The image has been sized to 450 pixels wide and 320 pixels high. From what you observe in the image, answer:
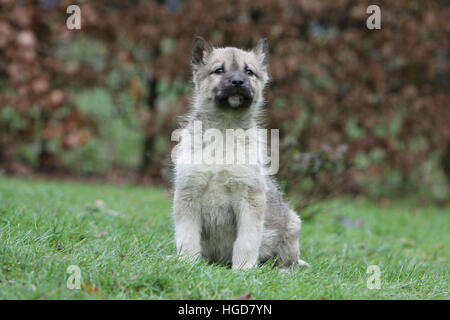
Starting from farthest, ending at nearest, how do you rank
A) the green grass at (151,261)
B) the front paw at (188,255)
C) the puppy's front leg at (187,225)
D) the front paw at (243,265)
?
the puppy's front leg at (187,225)
the front paw at (243,265)
the front paw at (188,255)
the green grass at (151,261)

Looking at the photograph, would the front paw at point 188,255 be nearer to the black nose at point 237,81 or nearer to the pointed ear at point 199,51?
the black nose at point 237,81

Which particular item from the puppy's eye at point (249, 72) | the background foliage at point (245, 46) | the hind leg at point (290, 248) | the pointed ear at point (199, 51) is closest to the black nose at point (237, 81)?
the puppy's eye at point (249, 72)

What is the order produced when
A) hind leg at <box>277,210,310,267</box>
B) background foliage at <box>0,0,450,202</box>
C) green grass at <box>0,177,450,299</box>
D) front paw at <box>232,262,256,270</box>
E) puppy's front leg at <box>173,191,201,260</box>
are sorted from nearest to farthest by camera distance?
1. green grass at <box>0,177,450,299</box>
2. front paw at <box>232,262,256,270</box>
3. puppy's front leg at <box>173,191,201,260</box>
4. hind leg at <box>277,210,310,267</box>
5. background foliage at <box>0,0,450,202</box>

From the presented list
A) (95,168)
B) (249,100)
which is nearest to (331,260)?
(249,100)

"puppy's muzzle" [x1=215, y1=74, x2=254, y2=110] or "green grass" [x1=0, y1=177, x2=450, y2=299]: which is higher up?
"puppy's muzzle" [x1=215, y1=74, x2=254, y2=110]

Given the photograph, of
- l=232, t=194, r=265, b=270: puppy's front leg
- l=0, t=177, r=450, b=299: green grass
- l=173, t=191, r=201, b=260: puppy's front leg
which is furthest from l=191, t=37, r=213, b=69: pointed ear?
l=0, t=177, r=450, b=299: green grass

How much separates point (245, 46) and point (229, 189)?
6.49m

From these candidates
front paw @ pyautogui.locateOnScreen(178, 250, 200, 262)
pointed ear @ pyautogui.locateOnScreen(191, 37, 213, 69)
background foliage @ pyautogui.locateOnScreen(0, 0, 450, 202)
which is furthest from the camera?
background foliage @ pyautogui.locateOnScreen(0, 0, 450, 202)

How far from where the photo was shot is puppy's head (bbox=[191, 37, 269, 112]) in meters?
4.74

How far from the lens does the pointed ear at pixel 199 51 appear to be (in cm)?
509

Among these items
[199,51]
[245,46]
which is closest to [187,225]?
A: [199,51]

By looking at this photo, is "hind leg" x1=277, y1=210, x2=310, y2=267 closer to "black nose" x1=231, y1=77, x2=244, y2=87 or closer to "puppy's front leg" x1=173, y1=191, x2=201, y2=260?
"puppy's front leg" x1=173, y1=191, x2=201, y2=260

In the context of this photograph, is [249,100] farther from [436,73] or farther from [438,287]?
[436,73]

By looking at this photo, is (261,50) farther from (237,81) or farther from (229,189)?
(229,189)
